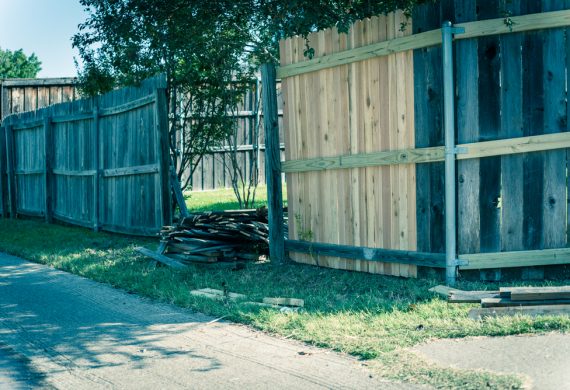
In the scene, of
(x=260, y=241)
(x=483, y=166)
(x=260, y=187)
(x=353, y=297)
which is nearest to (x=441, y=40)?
(x=483, y=166)

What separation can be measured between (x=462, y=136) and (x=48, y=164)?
40.2 ft

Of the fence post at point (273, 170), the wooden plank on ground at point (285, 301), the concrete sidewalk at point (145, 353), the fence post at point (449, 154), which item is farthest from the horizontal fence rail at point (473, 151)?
the concrete sidewalk at point (145, 353)

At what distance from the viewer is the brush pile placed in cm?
960

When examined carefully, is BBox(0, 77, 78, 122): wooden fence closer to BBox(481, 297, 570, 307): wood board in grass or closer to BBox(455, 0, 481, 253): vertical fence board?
BBox(455, 0, 481, 253): vertical fence board

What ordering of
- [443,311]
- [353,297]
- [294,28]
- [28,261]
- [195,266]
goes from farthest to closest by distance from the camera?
[28,261] → [195,266] → [294,28] → [353,297] → [443,311]

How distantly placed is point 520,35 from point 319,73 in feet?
7.93

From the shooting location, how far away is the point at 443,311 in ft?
21.0

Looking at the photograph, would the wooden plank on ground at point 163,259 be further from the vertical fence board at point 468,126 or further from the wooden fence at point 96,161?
the vertical fence board at point 468,126

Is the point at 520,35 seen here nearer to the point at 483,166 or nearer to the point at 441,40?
the point at 441,40

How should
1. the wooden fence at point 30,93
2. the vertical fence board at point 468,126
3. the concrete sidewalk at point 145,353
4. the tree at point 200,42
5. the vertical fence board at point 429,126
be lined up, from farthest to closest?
the wooden fence at point 30,93, the tree at point 200,42, the vertical fence board at point 429,126, the vertical fence board at point 468,126, the concrete sidewalk at point 145,353

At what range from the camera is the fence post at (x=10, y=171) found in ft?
66.3

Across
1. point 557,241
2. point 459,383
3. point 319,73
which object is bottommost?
point 459,383

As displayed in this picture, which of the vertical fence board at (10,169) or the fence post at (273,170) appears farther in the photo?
the vertical fence board at (10,169)

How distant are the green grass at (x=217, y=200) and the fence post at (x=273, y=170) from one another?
652cm
